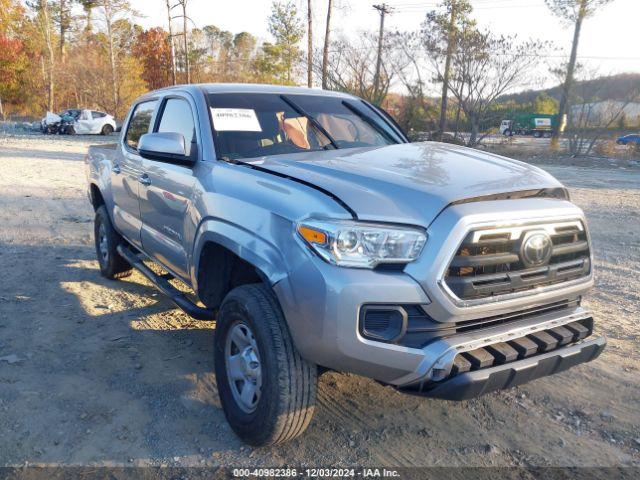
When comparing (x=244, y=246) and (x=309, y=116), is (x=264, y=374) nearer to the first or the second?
(x=244, y=246)

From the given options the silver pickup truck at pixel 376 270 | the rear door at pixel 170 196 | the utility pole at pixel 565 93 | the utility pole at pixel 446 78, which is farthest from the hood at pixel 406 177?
the utility pole at pixel 565 93

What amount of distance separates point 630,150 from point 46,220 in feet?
76.9

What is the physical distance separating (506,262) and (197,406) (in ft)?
6.74

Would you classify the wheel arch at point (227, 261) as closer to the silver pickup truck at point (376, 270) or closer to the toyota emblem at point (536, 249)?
the silver pickup truck at point (376, 270)

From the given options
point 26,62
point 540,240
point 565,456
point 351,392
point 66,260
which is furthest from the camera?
point 26,62

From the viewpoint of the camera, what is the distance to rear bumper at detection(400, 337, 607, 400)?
2.42m

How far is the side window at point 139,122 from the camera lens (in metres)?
4.82

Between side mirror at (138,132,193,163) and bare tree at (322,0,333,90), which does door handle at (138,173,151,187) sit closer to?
side mirror at (138,132,193,163)

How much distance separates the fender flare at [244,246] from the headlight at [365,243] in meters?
0.25

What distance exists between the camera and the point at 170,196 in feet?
12.6

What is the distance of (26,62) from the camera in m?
50.3

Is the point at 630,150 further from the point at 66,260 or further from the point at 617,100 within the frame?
the point at 66,260

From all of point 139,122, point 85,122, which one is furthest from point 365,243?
point 85,122

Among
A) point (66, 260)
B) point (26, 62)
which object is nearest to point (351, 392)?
point (66, 260)
